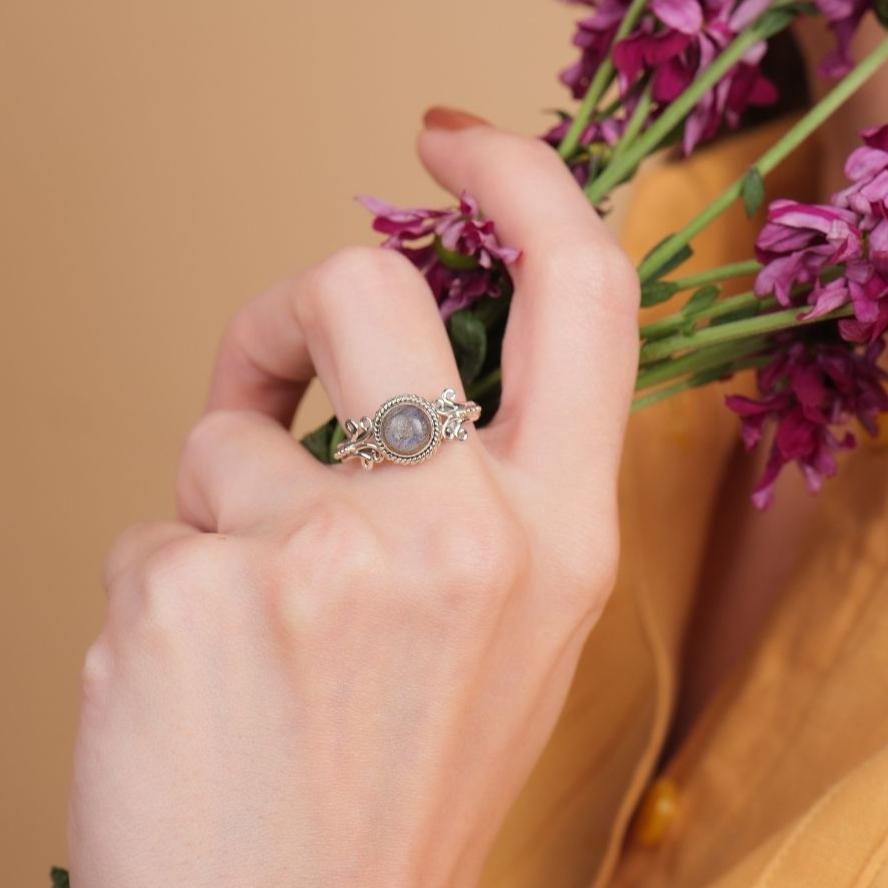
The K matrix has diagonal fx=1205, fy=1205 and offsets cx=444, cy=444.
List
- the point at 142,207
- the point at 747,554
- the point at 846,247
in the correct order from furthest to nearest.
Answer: the point at 142,207
the point at 747,554
the point at 846,247

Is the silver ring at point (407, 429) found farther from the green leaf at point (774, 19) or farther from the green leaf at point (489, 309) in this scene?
the green leaf at point (774, 19)

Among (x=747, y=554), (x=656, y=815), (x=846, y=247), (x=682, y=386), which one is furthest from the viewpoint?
(x=747, y=554)

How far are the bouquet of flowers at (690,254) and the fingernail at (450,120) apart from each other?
4 centimetres

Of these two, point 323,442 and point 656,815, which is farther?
point 656,815

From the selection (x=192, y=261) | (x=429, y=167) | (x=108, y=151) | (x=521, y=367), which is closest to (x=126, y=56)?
(x=108, y=151)

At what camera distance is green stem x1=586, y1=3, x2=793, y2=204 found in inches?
17.9

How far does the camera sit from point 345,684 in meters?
0.39

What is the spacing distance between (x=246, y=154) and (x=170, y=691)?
1.00 meters

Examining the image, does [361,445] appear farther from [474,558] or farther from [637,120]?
[637,120]

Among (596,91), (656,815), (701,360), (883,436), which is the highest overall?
(596,91)

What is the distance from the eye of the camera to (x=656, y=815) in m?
0.63

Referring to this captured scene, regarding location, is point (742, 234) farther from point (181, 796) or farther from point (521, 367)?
point (181, 796)

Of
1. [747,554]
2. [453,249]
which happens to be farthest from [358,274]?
[747,554]

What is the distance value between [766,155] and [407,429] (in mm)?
173
